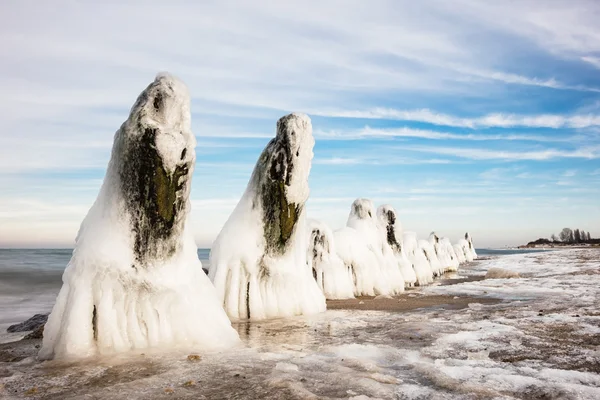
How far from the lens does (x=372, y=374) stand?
4.43 metres

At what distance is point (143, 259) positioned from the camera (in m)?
5.91

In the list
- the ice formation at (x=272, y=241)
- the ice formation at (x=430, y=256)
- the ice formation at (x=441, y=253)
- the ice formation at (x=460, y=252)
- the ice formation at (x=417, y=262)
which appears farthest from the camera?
the ice formation at (x=460, y=252)

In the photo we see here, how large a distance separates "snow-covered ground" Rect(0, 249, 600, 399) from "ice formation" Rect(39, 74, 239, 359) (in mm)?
355

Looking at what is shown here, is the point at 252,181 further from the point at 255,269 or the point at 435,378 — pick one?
the point at 435,378

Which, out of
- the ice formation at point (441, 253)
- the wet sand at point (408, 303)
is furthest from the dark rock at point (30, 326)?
the ice formation at point (441, 253)

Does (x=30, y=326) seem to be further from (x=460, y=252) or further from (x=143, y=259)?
(x=460, y=252)

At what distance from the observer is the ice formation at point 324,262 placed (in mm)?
12914

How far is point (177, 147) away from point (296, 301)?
14.7ft

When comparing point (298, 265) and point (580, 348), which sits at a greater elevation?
point (298, 265)

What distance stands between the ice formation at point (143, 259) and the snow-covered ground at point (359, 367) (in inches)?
14.0

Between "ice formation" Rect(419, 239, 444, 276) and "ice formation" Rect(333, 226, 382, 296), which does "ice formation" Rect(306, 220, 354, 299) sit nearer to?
"ice formation" Rect(333, 226, 382, 296)

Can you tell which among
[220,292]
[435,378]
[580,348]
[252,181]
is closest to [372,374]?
[435,378]

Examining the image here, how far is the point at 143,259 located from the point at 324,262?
25.1 feet

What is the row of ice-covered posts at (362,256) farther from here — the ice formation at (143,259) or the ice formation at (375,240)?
the ice formation at (143,259)
